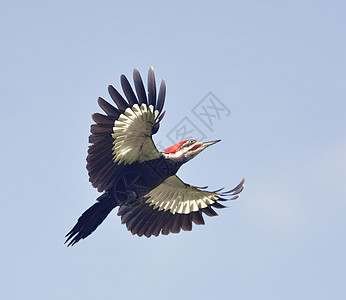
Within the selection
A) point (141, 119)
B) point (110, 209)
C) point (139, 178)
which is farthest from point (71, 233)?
point (141, 119)

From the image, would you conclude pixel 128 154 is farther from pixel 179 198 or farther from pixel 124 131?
pixel 179 198

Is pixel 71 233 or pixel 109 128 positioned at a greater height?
pixel 109 128

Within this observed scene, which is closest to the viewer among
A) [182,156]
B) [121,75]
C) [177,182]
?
[121,75]

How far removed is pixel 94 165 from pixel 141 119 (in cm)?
119

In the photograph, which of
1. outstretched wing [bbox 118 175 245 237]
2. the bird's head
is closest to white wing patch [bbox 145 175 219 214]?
outstretched wing [bbox 118 175 245 237]

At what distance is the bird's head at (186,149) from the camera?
1188 centimetres

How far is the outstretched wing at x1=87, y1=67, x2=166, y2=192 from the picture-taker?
11.2 meters

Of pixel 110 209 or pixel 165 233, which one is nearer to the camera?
pixel 110 209

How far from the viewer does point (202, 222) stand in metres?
13.0

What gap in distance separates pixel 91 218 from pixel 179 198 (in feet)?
7.36

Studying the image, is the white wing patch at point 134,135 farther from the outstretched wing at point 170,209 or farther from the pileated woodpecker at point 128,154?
the outstretched wing at point 170,209

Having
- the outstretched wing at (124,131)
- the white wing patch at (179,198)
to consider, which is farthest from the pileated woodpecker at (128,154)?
the white wing patch at (179,198)

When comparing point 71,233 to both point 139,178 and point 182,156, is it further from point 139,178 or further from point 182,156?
point 182,156

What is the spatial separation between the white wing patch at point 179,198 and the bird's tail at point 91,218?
1.40 m
